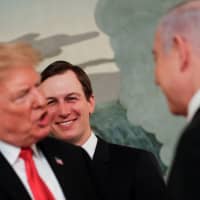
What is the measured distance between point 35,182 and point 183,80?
2.59ft

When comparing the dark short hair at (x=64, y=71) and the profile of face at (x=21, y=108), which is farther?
the dark short hair at (x=64, y=71)

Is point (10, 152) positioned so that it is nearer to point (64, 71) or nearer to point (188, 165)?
point (64, 71)

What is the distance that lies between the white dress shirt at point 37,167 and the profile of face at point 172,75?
2.29 feet

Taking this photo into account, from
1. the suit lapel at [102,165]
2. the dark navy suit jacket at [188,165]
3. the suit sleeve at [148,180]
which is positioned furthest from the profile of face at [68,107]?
the dark navy suit jacket at [188,165]

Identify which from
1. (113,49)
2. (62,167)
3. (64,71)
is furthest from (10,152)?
(113,49)

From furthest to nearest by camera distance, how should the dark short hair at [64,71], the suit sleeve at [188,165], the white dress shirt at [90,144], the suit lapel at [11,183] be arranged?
the dark short hair at [64,71] < the white dress shirt at [90,144] < the suit lapel at [11,183] < the suit sleeve at [188,165]

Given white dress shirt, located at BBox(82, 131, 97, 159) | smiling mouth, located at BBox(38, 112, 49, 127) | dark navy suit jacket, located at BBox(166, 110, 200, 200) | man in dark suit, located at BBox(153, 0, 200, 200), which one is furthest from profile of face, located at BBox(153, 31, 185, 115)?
white dress shirt, located at BBox(82, 131, 97, 159)

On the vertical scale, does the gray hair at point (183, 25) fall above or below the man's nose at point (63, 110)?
above

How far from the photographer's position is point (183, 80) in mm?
1654

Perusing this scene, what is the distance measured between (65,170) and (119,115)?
1.64 meters

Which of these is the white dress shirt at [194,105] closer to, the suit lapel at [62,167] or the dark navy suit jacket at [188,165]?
the dark navy suit jacket at [188,165]

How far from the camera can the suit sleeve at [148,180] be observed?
2.49 metres

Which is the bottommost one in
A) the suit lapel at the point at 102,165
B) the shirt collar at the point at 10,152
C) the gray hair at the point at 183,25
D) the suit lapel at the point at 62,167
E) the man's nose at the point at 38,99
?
the suit lapel at the point at 102,165

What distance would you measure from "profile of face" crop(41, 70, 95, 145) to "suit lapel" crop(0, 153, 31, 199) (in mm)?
598
